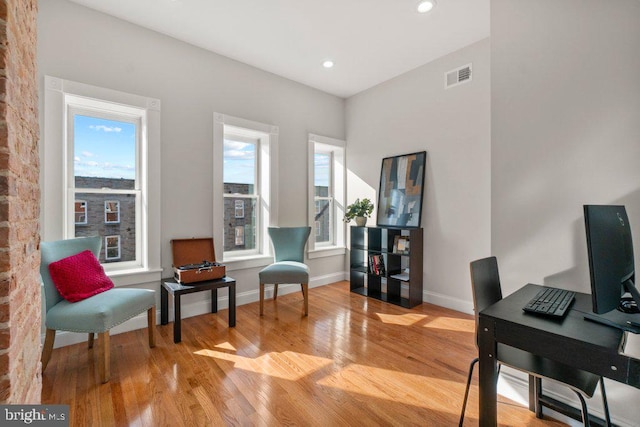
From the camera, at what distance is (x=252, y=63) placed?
362 centimetres

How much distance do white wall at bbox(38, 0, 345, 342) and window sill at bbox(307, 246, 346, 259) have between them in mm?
131

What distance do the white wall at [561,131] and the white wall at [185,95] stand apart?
263cm

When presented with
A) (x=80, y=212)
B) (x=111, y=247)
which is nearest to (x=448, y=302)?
(x=111, y=247)

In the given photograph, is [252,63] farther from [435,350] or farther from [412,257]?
[435,350]

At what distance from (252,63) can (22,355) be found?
139 inches

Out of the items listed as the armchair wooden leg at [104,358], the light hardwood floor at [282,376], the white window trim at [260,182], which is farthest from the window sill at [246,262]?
the armchair wooden leg at [104,358]

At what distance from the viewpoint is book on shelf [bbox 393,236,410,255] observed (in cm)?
366

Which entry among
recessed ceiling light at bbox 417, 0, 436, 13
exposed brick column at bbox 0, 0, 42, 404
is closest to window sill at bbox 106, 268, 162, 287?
exposed brick column at bbox 0, 0, 42, 404

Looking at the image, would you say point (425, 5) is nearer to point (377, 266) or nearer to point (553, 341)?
point (553, 341)

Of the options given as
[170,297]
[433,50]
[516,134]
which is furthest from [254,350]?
[433,50]

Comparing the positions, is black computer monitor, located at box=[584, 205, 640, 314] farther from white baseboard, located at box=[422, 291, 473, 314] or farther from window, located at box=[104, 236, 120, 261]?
window, located at box=[104, 236, 120, 261]

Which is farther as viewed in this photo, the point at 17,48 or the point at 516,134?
the point at 516,134

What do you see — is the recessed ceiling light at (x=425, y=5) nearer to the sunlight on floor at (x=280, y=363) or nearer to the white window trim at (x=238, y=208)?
the white window trim at (x=238, y=208)

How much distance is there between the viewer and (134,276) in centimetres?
283
